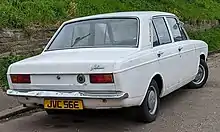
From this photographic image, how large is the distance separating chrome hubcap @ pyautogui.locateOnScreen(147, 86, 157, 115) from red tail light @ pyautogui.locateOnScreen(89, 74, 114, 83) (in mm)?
980

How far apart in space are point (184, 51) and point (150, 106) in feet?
5.28

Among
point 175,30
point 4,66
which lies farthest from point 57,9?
point 175,30

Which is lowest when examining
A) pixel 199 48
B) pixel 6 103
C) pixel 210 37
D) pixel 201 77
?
pixel 210 37

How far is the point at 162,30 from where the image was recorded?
23.7 feet

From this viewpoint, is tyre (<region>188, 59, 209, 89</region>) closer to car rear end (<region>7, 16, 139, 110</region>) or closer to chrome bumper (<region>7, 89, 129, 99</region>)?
car rear end (<region>7, 16, 139, 110</region>)

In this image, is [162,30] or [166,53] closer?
[166,53]

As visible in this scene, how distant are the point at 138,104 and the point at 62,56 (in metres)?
1.24

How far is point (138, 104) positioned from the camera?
589cm

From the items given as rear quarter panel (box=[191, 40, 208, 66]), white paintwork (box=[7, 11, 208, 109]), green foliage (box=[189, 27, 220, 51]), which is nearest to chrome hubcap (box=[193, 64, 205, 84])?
rear quarter panel (box=[191, 40, 208, 66])

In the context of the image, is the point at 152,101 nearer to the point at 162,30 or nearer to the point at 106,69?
the point at 106,69

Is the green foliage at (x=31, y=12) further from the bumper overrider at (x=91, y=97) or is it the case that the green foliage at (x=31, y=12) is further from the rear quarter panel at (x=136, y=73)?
the rear quarter panel at (x=136, y=73)

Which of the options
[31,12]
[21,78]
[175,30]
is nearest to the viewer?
[21,78]

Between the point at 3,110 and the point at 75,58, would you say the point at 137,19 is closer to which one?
the point at 75,58

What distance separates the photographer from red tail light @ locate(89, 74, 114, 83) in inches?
217
